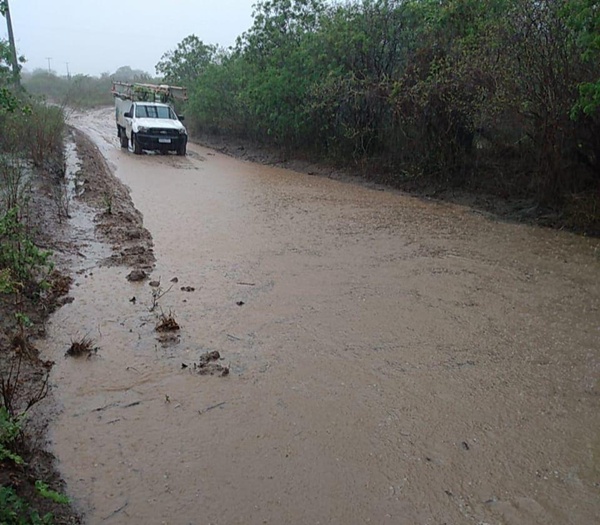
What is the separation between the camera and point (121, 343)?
5.13m

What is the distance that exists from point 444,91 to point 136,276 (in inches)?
352

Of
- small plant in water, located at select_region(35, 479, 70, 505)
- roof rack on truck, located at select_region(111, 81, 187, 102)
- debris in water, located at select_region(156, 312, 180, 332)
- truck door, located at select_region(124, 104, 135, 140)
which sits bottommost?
debris in water, located at select_region(156, 312, 180, 332)

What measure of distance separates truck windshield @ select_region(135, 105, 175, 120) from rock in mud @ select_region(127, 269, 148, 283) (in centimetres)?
1493

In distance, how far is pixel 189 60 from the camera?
119 ft

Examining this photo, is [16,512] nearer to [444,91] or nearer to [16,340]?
[16,340]

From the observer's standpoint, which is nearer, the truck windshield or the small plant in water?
the small plant in water

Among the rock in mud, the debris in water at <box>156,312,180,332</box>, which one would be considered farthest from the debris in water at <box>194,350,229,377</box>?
the rock in mud

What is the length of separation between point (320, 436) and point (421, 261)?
4800 mm

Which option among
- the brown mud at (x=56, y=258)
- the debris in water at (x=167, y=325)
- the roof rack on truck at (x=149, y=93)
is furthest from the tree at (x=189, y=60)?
the debris in water at (x=167, y=325)

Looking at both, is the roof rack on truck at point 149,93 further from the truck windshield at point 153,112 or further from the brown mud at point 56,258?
the brown mud at point 56,258

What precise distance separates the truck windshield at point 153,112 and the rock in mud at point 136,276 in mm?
14933

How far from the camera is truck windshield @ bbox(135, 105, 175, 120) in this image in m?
20.5

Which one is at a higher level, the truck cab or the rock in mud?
the truck cab

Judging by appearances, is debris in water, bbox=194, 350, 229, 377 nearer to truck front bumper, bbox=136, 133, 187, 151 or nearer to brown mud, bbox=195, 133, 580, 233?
brown mud, bbox=195, 133, 580, 233
